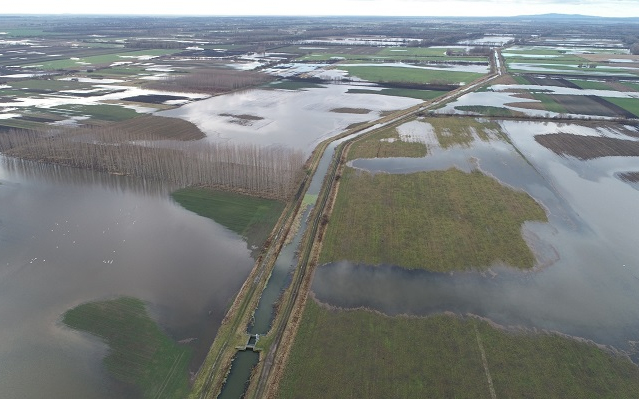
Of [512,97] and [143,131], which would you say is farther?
[512,97]

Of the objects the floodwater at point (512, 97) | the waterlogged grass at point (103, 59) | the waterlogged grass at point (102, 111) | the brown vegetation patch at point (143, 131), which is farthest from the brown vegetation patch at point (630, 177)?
the waterlogged grass at point (103, 59)

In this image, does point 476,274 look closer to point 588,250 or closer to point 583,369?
point 583,369

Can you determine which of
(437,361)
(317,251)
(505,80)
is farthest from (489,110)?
(437,361)

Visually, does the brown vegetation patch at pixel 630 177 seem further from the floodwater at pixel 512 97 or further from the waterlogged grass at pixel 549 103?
the waterlogged grass at pixel 549 103

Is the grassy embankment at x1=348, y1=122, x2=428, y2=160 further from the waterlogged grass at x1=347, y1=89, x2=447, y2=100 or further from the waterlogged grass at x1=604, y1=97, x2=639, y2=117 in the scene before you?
the waterlogged grass at x1=604, y1=97, x2=639, y2=117

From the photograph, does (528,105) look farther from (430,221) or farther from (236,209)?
(236,209)

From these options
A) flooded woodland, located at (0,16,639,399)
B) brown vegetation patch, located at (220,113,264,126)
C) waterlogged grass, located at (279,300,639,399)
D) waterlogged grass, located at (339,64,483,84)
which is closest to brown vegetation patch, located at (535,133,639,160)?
flooded woodland, located at (0,16,639,399)
